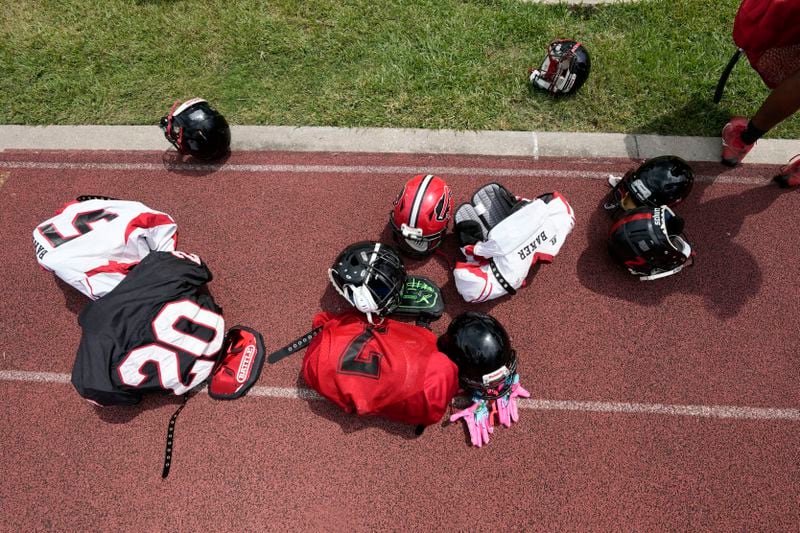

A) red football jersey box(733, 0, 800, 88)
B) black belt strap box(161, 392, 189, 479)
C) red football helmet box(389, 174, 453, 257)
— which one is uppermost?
red football jersey box(733, 0, 800, 88)

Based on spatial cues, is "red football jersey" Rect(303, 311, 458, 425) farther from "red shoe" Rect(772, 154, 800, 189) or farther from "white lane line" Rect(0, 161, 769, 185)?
"red shoe" Rect(772, 154, 800, 189)

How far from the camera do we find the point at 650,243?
4.21 meters

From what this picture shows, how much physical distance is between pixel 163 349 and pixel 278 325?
43.6 inches

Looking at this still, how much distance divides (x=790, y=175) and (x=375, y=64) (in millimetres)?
5327

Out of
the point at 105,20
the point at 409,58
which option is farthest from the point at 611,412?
the point at 105,20

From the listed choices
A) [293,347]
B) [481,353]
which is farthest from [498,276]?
[293,347]

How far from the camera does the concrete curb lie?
5.38m

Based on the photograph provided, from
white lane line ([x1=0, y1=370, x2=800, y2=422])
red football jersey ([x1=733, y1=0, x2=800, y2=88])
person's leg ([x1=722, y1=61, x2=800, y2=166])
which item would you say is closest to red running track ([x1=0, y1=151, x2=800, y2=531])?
white lane line ([x1=0, y1=370, x2=800, y2=422])

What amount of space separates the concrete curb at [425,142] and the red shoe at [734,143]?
14cm

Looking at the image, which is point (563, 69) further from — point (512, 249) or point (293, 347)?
point (293, 347)

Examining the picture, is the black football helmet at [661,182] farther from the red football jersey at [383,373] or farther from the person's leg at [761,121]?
the red football jersey at [383,373]

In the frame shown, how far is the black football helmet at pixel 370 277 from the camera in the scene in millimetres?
4023

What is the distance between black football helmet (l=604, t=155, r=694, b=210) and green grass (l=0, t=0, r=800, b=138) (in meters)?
1.22

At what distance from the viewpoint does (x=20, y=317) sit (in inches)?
190
